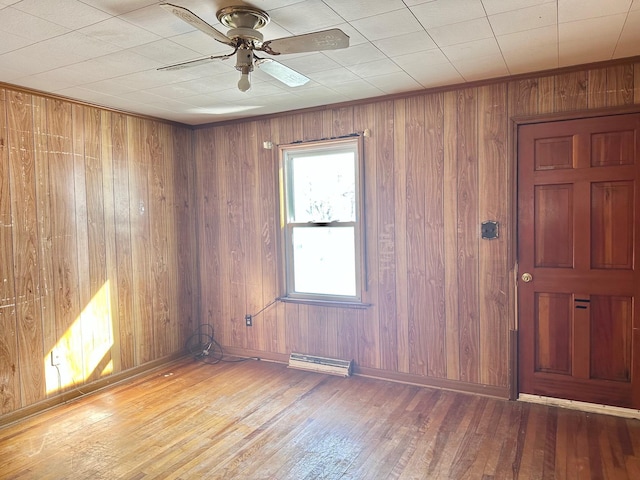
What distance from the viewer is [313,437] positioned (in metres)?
3.00

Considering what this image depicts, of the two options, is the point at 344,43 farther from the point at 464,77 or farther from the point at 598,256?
the point at 598,256

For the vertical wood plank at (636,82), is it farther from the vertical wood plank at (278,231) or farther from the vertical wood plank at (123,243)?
the vertical wood plank at (123,243)

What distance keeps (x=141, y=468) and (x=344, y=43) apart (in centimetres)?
270

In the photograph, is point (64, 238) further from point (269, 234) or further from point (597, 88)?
point (597, 88)

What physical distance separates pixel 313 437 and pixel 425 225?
1936 mm

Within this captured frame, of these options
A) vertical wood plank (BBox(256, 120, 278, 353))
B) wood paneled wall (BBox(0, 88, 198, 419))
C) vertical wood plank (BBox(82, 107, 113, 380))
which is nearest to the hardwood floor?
vertical wood plank (BBox(82, 107, 113, 380))

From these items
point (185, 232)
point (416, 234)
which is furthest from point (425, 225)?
point (185, 232)

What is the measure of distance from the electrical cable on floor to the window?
1.13 m

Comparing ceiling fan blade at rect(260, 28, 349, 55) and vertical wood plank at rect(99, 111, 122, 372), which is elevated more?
ceiling fan blade at rect(260, 28, 349, 55)

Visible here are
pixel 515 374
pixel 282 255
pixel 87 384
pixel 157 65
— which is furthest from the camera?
pixel 282 255

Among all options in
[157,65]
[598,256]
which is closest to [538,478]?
[598,256]

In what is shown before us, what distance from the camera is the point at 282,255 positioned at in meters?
4.48

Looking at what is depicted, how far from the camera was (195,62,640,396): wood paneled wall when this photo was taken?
11.3ft

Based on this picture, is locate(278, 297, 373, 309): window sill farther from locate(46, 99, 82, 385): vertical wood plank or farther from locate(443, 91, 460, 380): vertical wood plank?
locate(46, 99, 82, 385): vertical wood plank
